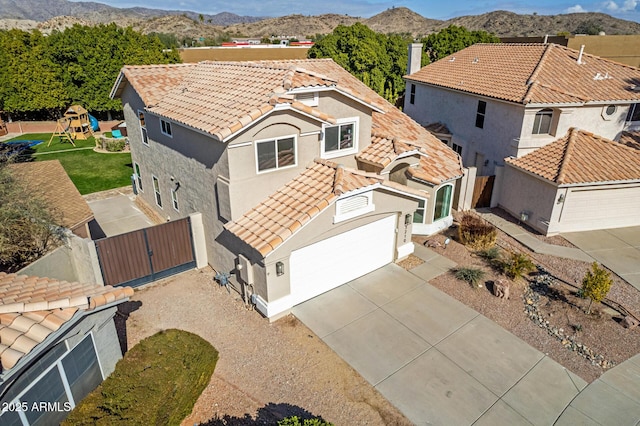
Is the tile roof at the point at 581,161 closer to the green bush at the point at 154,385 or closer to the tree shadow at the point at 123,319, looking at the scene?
the green bush at the point at 154,385

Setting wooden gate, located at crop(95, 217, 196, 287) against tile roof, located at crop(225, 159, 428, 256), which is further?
wooden gate, located at crop(95, 217, 196, 287)

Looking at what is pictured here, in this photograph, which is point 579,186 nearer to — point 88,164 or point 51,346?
point 51,346

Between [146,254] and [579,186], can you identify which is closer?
[146,254]

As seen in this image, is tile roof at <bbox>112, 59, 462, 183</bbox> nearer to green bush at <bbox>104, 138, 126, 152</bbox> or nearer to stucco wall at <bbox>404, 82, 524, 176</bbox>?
stucco wall at <bbox>404, 82, 524, 176</bbox>

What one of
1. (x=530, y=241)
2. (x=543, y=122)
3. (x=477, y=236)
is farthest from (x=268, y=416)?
(x=543, y=122)

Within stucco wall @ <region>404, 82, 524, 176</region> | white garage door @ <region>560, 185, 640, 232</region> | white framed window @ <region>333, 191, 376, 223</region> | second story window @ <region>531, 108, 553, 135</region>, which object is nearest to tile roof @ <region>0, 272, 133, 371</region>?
white framed window @ <region>333, 191, 376, 223</region>

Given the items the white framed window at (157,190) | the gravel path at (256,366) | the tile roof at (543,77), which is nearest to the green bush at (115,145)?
the white framed window at (157,190)
